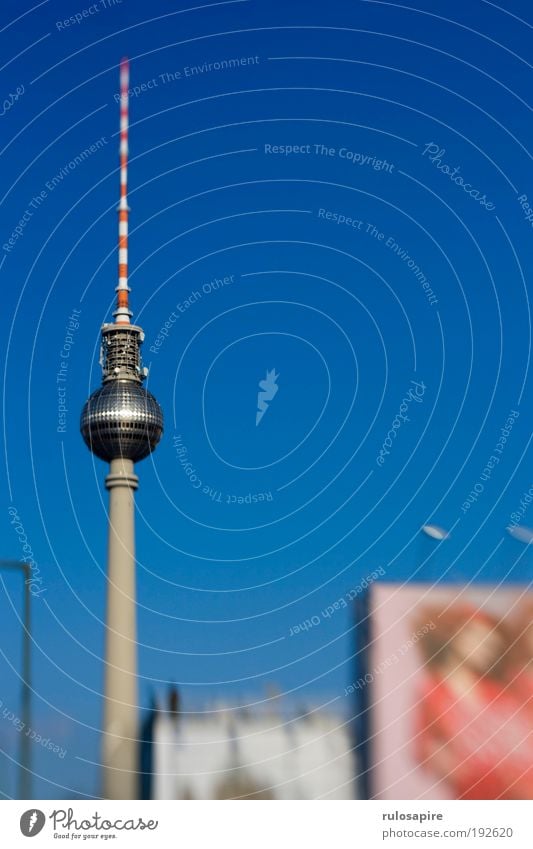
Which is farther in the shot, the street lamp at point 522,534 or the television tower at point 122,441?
the television tower at point 122,441

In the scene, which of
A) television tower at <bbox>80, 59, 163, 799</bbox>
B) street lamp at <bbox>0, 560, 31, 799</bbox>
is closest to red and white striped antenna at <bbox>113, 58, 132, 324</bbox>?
television tower at <bbox>80, 59, 163, 799</bbox>

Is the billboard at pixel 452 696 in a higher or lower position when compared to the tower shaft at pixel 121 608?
lower

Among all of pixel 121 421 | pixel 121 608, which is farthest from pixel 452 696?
pixel 121 421

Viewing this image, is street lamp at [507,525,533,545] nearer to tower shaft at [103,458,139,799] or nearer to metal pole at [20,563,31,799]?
metal pole at [20,563,31,799]

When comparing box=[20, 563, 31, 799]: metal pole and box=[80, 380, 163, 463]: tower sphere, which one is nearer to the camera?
box=[20, 563, 31, 799]: metal pole

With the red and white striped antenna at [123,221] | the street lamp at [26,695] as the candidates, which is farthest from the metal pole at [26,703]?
the red and white striped antenna at [123,221]
